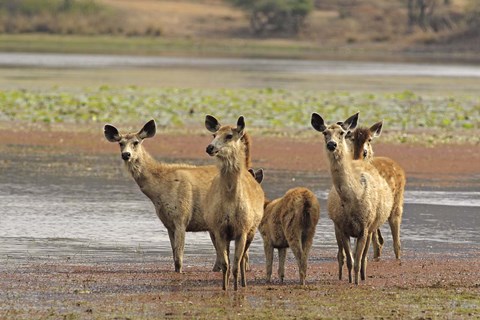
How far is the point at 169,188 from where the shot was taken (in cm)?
1380

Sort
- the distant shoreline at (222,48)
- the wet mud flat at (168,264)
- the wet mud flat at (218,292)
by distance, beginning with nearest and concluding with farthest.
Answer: the wet mud flat at (218,292) → the wet mud flat at (168,264) → the distant shoreline at (222,48)

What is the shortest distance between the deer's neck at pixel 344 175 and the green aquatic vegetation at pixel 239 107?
15945 millimetres

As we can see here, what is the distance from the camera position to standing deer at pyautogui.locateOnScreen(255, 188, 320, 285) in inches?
508

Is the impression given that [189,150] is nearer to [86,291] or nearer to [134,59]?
[86,291]

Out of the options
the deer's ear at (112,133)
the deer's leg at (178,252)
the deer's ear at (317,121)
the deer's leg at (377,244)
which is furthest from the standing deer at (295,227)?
the deer's ear at (112,133)

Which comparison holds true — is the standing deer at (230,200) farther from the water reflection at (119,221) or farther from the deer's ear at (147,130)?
the water reflection at (119,221)

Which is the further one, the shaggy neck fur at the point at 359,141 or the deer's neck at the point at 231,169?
the shaggy neck fur at the point at 359,141

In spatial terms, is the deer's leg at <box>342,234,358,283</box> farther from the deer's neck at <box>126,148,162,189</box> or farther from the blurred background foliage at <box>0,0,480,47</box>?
the blurred background foliage at <box>0,0,480,47</box>

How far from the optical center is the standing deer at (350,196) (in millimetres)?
12633

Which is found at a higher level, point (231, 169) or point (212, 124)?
point (212, 124)

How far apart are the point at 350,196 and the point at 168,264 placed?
2.45 meters

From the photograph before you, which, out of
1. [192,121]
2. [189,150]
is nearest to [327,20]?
[192,121]

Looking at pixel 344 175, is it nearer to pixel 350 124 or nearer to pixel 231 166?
pixel 350 124

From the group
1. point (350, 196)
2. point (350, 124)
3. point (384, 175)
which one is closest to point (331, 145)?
point (350, 196)
